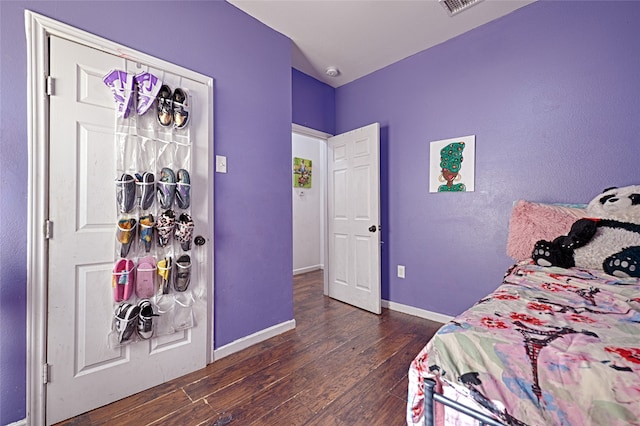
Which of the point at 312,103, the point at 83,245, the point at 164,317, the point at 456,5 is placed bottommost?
the point at 164,317

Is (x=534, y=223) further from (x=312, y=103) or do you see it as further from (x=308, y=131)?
(x=312, y=103)

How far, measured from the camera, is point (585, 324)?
89cm

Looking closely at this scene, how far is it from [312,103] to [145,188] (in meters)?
2.27

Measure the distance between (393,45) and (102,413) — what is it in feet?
11.6

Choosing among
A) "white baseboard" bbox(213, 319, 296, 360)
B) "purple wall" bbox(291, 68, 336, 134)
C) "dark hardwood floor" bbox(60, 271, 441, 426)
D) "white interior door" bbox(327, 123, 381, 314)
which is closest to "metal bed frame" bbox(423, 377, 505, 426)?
"dark hardwood floor" bbox(60, 271, 441, 426)

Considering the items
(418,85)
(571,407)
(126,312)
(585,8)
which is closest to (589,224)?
(571,407)

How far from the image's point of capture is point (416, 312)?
2814 mm

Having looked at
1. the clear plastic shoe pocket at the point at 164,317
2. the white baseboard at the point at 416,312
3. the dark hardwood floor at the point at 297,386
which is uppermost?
the clear plastic shoe pocket at the point at 164,317

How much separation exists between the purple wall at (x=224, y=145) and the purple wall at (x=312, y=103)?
0.58 m

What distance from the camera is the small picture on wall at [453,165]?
2.47m

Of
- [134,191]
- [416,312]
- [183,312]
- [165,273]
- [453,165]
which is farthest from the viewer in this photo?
[416,312]

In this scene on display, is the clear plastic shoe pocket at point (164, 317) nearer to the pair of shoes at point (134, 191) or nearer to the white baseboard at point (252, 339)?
the white baseboard at point (252, 339)

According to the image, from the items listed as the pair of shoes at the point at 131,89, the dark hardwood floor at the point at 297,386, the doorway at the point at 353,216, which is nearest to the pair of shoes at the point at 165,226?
the pair of shoes at the point at 131,89

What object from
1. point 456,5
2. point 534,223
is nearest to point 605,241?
point 534,223
